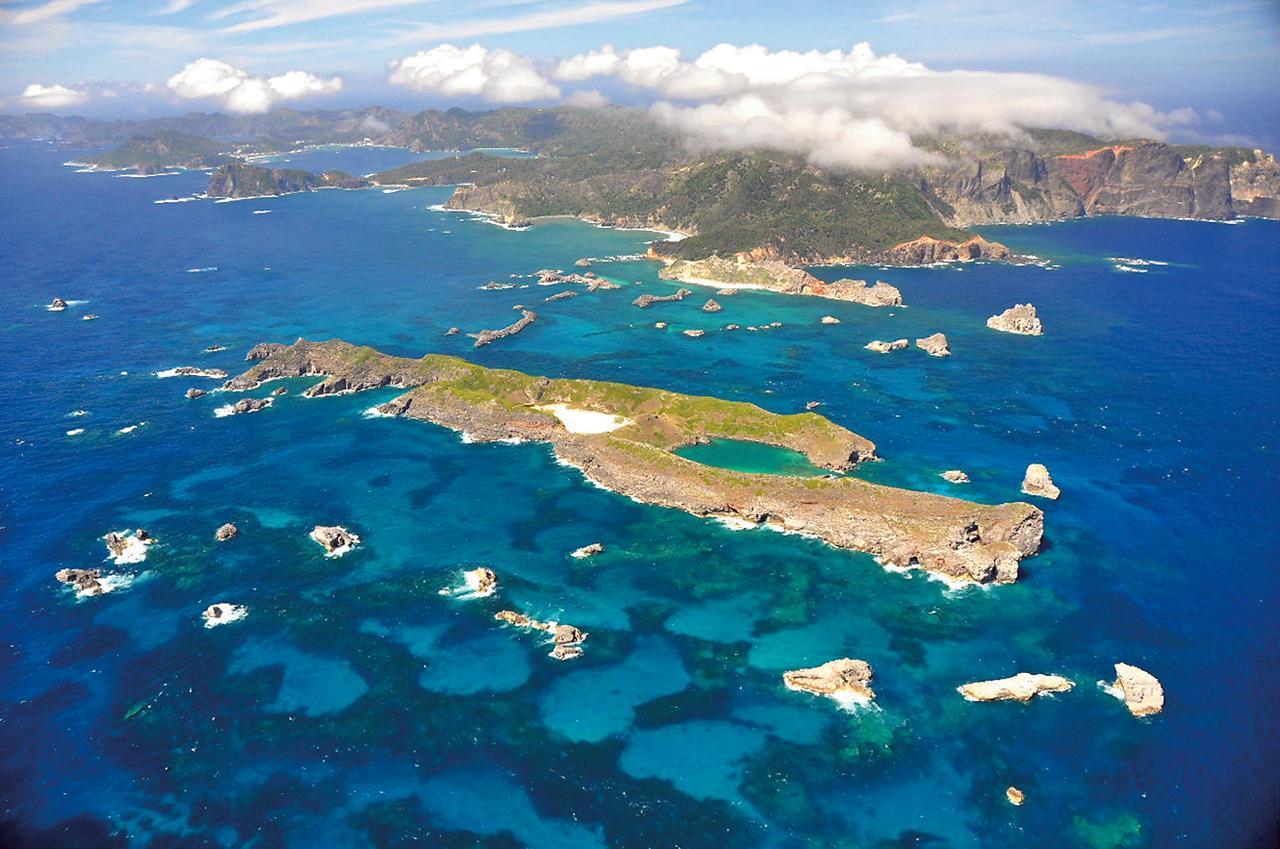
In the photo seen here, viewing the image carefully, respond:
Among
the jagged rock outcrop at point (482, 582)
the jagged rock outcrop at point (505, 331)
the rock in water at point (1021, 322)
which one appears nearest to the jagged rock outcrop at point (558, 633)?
the jagged rock outcrop at point (482, 582)

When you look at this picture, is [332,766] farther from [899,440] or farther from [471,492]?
[899,440]

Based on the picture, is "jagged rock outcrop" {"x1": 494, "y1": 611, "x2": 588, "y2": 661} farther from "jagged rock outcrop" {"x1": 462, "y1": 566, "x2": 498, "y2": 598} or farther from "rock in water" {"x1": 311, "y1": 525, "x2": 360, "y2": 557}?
"rock in water" {"x1": 311, "y1": 525, "x2": 360, "y2": 557}

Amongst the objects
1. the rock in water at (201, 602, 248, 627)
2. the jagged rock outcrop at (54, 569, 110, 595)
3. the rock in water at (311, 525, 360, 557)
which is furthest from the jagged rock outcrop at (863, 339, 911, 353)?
the jagged rock outcrop at (54, 569, 110, 595)

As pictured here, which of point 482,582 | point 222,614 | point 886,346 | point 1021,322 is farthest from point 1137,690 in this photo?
point 1021,322

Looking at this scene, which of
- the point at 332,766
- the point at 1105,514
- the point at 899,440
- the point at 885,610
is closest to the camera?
the point at 332,766

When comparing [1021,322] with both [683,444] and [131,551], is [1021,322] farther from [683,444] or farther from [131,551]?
[131,551]

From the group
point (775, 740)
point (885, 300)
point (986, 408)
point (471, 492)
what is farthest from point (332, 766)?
point (885, 300)

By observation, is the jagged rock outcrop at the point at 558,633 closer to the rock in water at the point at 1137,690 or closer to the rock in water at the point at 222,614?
the rock in water at the point at 222,614
